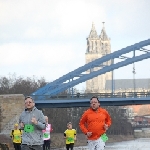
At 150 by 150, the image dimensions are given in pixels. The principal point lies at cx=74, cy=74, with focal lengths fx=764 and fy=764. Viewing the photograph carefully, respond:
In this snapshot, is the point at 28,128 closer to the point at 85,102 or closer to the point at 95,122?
the point at 95,122

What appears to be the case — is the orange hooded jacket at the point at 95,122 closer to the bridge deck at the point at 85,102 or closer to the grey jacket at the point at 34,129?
the grey jacket at the point at 34,129

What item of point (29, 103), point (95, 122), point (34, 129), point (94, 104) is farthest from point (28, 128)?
point (95, 122)

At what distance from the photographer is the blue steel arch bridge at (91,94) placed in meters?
65.9

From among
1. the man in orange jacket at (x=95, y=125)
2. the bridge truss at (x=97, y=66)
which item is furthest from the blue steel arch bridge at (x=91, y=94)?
the man in orange jacket at (x=95, y=125)

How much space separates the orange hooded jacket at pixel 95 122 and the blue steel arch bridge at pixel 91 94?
48.2 m

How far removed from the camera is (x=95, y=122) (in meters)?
16.2

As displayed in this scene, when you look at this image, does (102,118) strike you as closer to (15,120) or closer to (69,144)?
(69,144)

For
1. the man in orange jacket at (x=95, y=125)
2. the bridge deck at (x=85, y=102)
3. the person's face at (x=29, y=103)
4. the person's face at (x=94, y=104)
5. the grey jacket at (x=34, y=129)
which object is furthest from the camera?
the bridge deck at (x=85, y=102)

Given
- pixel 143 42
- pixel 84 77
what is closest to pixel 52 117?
pixel 84 77

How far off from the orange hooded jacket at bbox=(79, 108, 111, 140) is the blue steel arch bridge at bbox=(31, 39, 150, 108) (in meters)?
48.2

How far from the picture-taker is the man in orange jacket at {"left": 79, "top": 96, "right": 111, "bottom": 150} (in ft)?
53.0

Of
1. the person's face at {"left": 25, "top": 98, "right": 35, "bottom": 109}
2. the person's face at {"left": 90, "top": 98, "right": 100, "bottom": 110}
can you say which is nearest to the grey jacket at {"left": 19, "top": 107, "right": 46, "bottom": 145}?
the person's face at {"left": 25, "top": 98, "right": 35, "bottom": 109}

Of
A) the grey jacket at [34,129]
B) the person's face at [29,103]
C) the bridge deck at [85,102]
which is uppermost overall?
the bridge deck at [85,102]

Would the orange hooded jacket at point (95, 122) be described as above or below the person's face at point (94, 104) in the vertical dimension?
below
